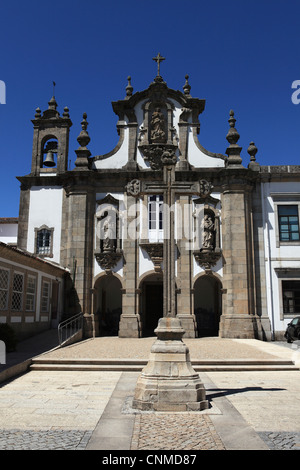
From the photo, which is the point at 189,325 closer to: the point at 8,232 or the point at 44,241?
the point at 44,241

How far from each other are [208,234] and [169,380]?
14.6 m

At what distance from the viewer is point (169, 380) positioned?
727cm

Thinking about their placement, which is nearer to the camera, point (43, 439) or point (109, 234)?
point (43, 439)

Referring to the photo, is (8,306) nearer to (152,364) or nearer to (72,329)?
(72,329)

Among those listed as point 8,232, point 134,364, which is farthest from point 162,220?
point 8,232

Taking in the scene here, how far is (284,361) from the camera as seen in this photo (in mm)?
12703

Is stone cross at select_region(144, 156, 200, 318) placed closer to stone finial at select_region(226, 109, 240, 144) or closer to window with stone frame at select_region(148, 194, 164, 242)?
window with stone frame at select_region(148, 194, 164, 242)

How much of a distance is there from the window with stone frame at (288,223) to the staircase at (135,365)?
34.6 feet

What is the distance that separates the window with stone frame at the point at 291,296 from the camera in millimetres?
21578

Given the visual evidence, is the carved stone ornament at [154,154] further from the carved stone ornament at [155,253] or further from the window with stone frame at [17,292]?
the window with stone frame at [17,292]

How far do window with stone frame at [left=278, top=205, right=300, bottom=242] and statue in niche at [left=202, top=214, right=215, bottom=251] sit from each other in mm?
3669

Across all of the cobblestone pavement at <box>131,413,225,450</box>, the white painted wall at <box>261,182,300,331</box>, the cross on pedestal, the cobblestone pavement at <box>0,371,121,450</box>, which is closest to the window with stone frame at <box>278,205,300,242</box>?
the white painted wall at <box>261,182,300,331</box>
